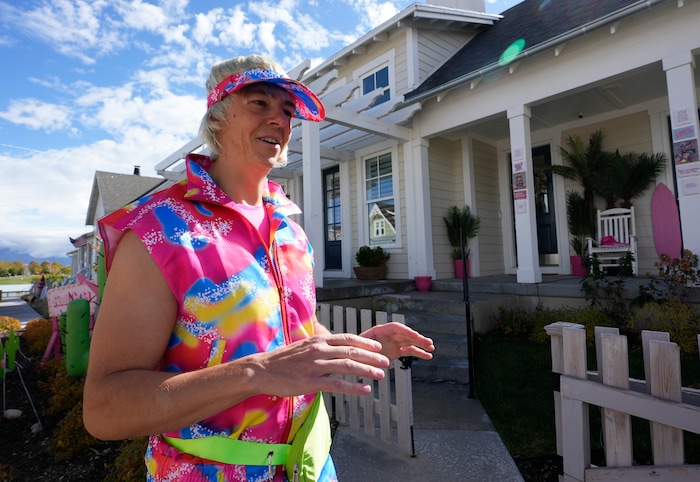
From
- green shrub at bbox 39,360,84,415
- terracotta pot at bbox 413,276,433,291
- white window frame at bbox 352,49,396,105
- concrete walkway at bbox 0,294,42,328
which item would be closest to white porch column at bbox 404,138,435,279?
terracotta pot at bbox 413,276,433,291

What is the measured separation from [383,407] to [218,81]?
99.2 inches

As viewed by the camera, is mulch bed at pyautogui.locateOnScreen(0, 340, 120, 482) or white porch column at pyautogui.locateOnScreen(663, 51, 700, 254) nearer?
mulch bed at pyautogui.locateOnScreen(0, 340, 120, 482)

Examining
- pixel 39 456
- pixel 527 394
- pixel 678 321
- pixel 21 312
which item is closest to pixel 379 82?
pixel 678 321

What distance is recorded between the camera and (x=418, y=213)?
711 cm

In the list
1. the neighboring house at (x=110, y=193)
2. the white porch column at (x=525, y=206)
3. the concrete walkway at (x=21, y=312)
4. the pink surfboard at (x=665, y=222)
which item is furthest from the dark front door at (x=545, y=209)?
the neighboring house at (x=110, y=193)

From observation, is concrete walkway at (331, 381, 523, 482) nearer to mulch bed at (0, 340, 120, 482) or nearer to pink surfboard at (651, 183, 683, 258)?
mulch bed at (0, 340, 120, 482)

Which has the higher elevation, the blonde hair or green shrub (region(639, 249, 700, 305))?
the blonde hair

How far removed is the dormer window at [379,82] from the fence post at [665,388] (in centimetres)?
728

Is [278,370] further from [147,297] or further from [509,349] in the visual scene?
[509,349]

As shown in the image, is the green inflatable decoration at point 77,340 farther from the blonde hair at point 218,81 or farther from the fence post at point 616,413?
the fence post at point 616,413

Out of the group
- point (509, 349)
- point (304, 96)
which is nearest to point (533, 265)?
point (509, 349)

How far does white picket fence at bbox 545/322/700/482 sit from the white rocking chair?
489 cm

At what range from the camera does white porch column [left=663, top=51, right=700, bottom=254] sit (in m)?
4.36

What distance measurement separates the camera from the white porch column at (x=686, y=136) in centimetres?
436
